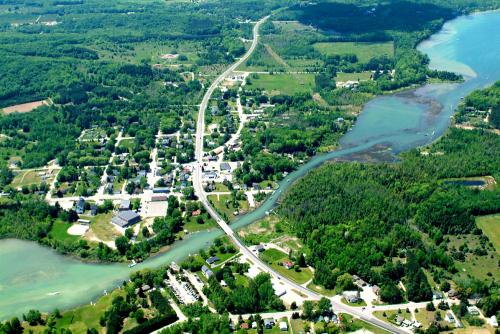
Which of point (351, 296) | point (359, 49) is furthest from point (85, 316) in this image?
point (359, 49)

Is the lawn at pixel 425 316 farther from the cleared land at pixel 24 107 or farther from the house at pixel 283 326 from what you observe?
the cleared land at pixel 24 107

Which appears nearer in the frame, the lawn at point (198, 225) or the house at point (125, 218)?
the lawn at point (198, 225)

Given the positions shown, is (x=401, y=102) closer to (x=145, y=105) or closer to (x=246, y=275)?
(x=145, y=105)

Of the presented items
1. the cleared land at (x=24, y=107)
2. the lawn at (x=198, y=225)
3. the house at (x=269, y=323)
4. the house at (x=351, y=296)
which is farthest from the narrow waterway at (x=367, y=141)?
the cleared land at (x=24, y=107)

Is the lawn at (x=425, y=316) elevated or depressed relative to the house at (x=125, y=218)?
depressed

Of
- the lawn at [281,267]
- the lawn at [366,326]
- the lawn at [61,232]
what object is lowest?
the lawn at [366,326]

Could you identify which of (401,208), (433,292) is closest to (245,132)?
(401,208)

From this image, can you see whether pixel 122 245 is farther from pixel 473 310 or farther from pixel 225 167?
pixel 473 310
